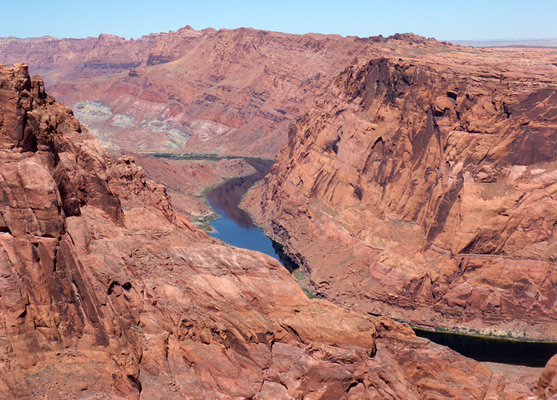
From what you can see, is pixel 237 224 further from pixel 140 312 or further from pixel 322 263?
pixel 140 312

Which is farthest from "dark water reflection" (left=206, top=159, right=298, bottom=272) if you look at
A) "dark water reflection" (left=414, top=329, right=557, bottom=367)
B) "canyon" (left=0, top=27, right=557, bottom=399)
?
"dark water reflection" (left=414, top=329, right=557, bottom=367)

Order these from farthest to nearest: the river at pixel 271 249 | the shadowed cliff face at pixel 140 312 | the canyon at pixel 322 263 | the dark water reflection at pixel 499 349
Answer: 1. the river at pixel 271 249
2. the dark water reflection at pixel 499 349
3. the canyon at pixel 322 263
4. the shadowed cliff face at pixel 140 312

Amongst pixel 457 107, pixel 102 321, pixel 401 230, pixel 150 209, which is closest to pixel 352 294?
pixel 401 230

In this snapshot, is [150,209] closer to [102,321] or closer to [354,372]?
[102,321]

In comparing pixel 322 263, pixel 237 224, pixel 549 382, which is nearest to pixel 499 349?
pixel 322 263

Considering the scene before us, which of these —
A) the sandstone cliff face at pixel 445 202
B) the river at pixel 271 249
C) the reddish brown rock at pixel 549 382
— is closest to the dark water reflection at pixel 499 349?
the river at pixel 271 249

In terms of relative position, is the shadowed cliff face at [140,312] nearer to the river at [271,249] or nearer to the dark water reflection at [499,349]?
the dark water reflection at [499,349]

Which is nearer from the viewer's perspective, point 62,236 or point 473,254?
point 62,236
